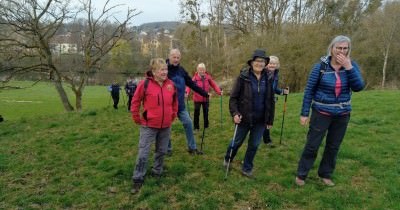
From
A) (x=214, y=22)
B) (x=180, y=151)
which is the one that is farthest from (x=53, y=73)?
(x=214, y=22)

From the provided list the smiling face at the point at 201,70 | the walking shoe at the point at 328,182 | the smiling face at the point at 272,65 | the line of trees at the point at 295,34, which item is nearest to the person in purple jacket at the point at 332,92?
the walking shoe at the point at 328,182

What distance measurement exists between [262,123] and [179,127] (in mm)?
4664

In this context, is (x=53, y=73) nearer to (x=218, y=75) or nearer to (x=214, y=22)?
(x=218, y=75)

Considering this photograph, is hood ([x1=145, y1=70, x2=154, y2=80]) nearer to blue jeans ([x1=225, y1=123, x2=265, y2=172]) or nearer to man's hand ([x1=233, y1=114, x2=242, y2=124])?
man's hand ([x1=233, y1=114, x2=242, y2=124])

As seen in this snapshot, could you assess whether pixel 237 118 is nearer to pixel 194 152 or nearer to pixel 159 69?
pixel 159 69

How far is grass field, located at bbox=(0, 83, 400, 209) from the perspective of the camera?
5.04m

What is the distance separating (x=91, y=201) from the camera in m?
5.14

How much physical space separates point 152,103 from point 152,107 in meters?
0.06

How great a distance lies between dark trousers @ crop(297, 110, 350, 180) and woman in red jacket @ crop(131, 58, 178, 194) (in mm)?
2151

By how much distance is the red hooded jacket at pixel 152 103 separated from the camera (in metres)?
5.27

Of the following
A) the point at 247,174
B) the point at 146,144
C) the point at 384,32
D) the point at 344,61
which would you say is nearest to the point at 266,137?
the point at 247,174

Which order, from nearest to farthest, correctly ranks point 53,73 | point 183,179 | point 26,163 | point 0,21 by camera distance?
1. point 183,179
2. point 26,163
3. point 0,21
4. point 53,73

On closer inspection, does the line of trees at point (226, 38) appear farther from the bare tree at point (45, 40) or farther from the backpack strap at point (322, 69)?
the backpack strap at point (322, 69)

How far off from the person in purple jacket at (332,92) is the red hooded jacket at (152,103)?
207 centimetres
